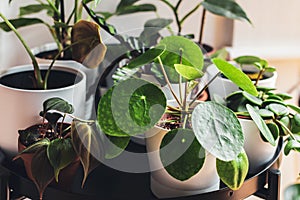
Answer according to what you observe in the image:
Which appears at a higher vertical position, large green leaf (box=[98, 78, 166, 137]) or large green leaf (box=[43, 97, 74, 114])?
large green leaf (box=[98, 78, 166, 137])

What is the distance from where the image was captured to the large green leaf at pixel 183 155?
24.3 inches

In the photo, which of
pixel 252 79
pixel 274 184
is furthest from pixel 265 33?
pixel 274 184

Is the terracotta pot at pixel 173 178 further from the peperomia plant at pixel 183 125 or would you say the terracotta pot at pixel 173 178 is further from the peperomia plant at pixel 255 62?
the peperomia plant at pixel 255 62

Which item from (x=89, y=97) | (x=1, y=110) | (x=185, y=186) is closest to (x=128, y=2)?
(x=89, y=97)

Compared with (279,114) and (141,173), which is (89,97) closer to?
(141,173)

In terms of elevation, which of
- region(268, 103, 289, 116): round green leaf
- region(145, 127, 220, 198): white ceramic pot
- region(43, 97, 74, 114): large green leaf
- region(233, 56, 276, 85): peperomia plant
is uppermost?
region(233, 56, 276, 85): peperomia plant

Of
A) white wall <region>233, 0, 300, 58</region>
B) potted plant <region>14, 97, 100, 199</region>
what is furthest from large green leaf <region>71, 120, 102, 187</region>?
white wall <region>233, 0, 300, 58</region>

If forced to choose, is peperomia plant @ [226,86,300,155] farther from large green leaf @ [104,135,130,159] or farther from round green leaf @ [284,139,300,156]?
large green leaf @ [104,135,130,159]

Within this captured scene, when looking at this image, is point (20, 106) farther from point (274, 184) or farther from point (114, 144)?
point (274, 184)

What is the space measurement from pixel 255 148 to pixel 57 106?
31cm

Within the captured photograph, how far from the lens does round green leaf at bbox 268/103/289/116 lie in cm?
73

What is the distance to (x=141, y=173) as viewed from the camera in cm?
75

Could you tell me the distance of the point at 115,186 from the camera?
72 cm

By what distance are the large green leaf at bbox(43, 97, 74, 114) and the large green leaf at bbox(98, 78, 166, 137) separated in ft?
0.23
